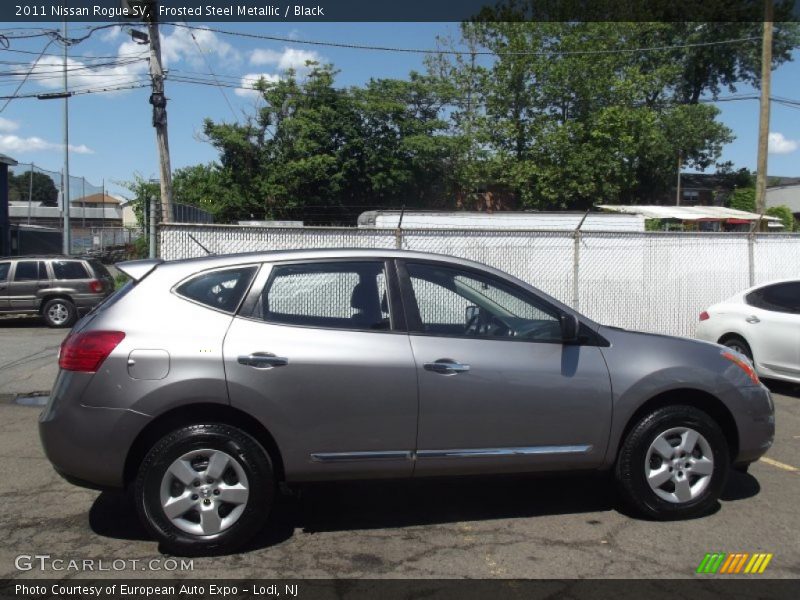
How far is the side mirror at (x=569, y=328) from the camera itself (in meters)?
4.51

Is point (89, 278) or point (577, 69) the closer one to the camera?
point (89, 278)

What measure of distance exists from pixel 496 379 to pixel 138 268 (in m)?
2.28

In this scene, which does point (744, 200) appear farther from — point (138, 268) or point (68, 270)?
point (138, 268)

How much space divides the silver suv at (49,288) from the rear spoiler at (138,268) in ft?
43.0

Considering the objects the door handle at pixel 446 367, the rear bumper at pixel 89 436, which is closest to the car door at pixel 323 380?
the door handle at pixel 446 367

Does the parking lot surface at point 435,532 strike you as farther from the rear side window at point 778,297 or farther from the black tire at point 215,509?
the rear side window at point 778,297

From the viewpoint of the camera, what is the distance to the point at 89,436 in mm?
4047

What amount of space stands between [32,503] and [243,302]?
223 centimetres

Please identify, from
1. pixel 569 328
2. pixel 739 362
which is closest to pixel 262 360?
pixel 569 328

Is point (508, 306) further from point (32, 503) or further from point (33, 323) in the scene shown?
point (33, 323)

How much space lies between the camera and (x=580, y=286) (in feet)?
A: 39.2

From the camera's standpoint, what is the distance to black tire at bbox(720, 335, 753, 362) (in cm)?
915

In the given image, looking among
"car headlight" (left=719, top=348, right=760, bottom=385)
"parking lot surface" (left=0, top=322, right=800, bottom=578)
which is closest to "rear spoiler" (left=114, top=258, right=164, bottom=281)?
"parking lot surface" (left=0, top=322, right=800, bottom=578)
